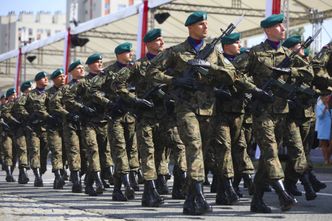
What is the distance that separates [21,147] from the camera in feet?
47.6

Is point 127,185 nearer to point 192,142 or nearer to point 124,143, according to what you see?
point 124,143

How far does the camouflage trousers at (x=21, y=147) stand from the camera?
1411 cm

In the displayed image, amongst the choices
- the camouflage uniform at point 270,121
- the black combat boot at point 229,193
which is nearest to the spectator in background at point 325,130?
the black combat boot at point 229,193

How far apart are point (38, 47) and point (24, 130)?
1553 centimetres

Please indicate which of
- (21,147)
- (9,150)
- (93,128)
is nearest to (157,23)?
(9,150)

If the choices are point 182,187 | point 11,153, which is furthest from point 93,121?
point 11,153

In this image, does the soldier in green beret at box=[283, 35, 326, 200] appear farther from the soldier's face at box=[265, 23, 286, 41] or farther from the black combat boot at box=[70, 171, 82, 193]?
the black combat boot at box=[70, 171, 82, 193]

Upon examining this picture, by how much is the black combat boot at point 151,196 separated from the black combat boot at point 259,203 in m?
1.25

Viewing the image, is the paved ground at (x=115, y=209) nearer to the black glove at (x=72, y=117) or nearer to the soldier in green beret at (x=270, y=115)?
the soldier in green beret at (x=270, y=115)

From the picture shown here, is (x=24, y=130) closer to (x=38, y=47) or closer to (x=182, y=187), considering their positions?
(x=182, y=187)

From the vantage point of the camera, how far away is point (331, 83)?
338 inches

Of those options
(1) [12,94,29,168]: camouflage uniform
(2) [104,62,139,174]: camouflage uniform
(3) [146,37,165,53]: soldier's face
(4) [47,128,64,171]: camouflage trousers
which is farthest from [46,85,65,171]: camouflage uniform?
(3) [146,37,165,53]: soldier's face

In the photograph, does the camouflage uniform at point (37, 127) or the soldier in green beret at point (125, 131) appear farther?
the camouflage uniform at point (37, 127)

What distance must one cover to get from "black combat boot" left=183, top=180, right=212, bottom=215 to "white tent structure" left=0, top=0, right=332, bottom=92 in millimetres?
10052
